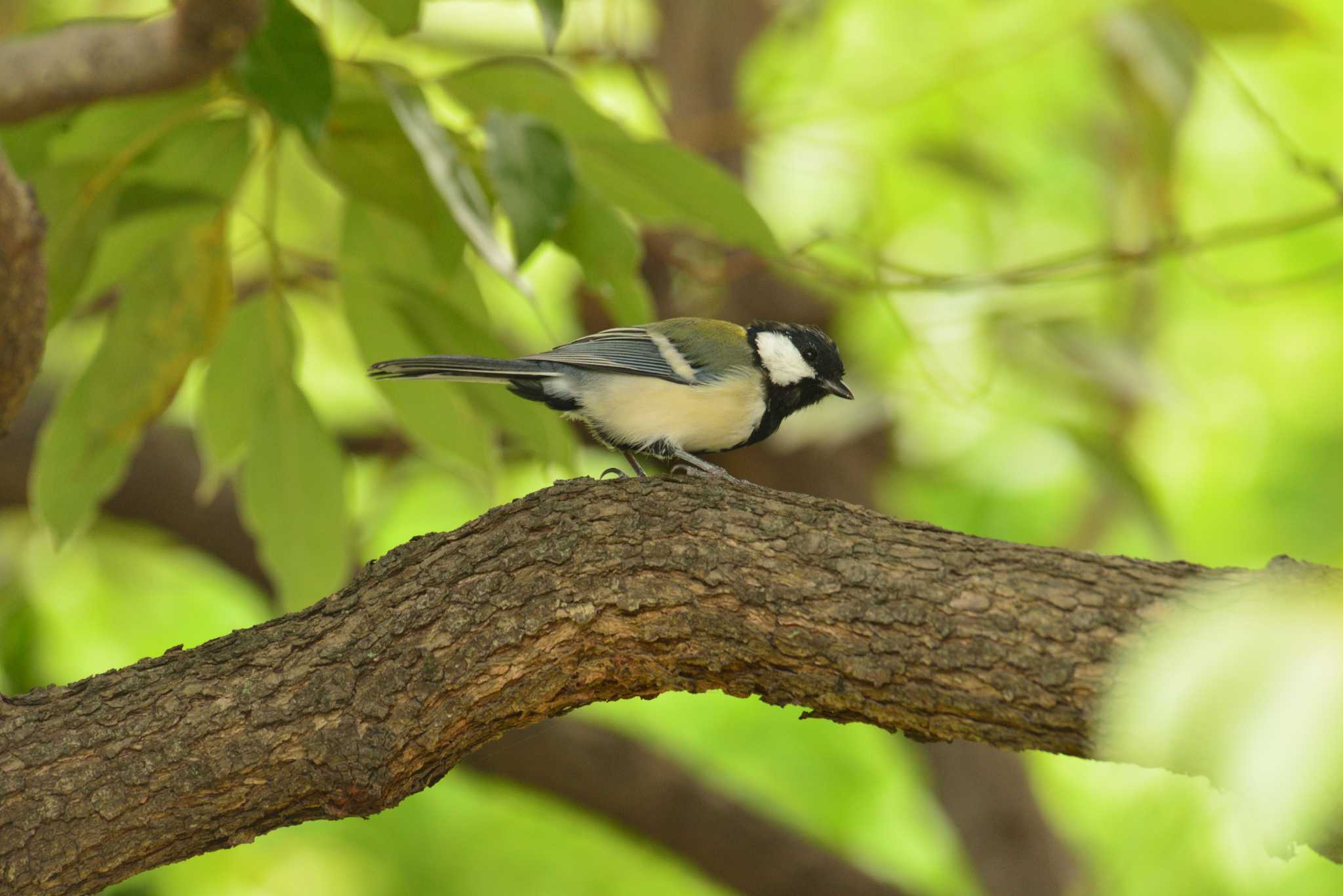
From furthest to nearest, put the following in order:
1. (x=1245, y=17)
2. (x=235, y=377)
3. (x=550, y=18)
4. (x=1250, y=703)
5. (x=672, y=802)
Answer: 1. (x=672, y=802)
2. (x=1245, y=17)
3. (x=235, y=377)
4. (x=550, y=18)
5. (x=1250, y=703)

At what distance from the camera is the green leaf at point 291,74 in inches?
93.4

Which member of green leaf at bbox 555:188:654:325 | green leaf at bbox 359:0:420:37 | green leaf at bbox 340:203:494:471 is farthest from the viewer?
green leaf at bbox 340:203:494:471

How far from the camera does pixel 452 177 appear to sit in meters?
2.40

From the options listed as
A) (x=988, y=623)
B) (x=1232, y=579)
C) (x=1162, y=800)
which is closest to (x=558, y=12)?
(x=988, y=623)

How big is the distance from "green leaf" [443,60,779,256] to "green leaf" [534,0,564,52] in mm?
359

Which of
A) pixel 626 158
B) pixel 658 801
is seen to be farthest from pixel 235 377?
pixel 658 801

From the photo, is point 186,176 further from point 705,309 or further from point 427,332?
point 705,309

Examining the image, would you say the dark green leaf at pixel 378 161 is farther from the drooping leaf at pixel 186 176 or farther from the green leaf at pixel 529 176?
the green leaf at pixel 529 176

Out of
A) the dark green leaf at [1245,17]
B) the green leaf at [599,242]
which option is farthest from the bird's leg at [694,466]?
the dark green leaf at [1245,17]

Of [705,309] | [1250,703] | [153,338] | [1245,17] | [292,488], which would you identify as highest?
[1245,17]

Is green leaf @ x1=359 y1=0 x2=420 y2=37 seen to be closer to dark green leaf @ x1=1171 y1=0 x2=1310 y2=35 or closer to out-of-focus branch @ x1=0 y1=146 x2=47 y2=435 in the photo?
out-of-focus branch @ x1=0 y1=146 x2=47 y2=435

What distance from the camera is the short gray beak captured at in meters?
3.12

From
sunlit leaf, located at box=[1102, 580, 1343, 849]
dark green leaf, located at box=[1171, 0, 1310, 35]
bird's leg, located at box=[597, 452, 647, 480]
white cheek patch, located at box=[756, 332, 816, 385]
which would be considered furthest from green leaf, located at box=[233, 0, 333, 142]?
dark green leaf, located at box=[1171, 0, 1310, 35]

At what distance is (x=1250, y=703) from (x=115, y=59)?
1.92 m
